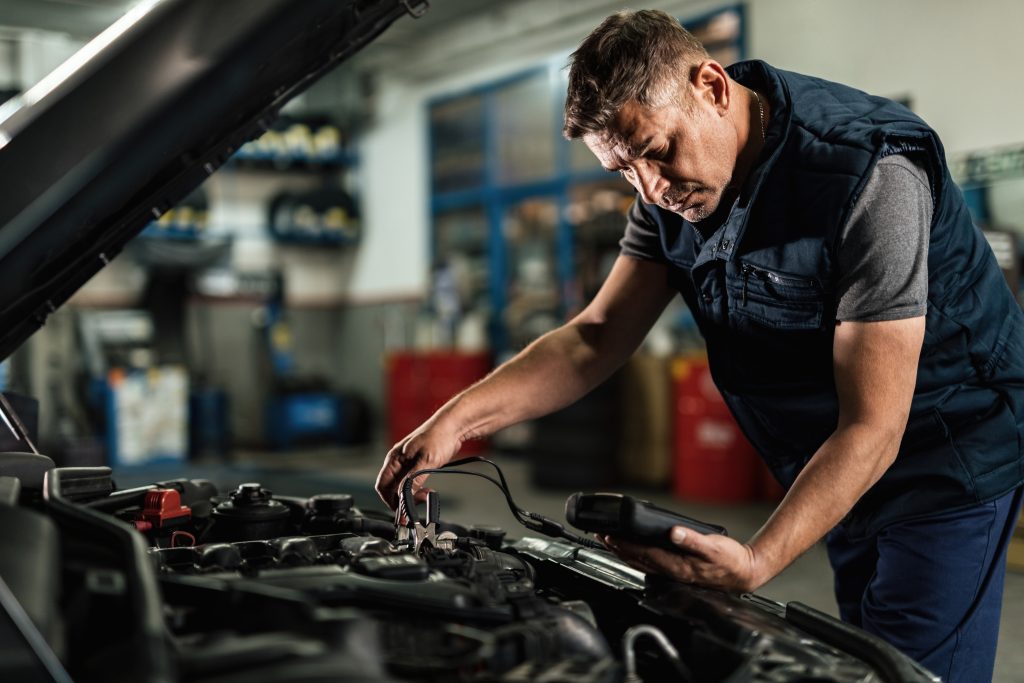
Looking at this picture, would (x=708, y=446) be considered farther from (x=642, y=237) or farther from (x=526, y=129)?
(x=642, y=237)

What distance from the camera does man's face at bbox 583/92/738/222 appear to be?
4.26 feet

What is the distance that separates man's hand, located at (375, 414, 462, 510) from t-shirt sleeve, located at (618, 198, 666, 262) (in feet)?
1.56

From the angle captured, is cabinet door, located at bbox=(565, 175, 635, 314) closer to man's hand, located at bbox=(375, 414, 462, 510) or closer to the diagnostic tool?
man's hand, located at bbox=(375, 414, 462, 510)

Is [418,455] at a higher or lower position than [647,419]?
higher

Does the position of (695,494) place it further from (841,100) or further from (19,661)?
(19,661)

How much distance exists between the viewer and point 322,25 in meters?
1.34

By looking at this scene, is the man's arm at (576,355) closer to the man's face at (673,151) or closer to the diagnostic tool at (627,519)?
the man's face at (673,151)

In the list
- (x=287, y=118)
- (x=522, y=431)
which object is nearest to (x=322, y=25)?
(x=522, y=431)

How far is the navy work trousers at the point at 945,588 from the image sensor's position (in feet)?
4.67

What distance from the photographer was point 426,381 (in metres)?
8.41

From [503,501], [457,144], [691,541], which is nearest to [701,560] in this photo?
[691,541]

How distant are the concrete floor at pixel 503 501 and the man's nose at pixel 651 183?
7.35ft

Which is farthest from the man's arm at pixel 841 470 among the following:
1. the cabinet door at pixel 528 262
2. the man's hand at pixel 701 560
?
the cabinet door at pixel 528 262

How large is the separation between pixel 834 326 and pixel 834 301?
40 millimetres
